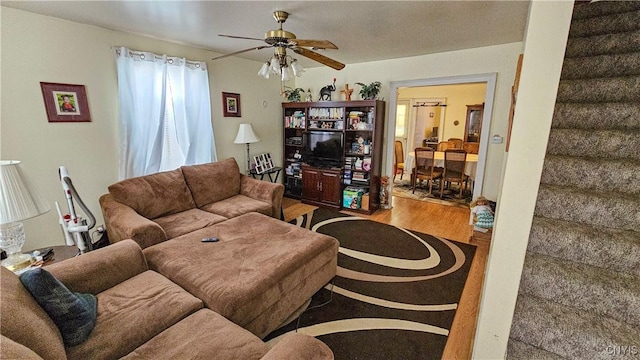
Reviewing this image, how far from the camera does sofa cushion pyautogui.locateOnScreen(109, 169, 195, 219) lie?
2.55 m

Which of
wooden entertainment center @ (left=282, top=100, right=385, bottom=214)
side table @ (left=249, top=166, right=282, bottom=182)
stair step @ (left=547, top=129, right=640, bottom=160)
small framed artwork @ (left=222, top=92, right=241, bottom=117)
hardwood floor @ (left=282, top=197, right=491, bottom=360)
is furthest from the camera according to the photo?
side table @ (left=249, top=166, right=282, bottom=182)

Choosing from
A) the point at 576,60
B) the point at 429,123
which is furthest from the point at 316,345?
the point at 429,123

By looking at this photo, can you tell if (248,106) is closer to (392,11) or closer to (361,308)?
(392,11)

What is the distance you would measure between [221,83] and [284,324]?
10.8 ft

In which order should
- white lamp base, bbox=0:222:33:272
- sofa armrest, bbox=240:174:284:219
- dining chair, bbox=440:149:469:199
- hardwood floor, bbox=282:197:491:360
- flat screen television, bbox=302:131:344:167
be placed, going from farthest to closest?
dining chair, bbox=440:149:469:199, flat screen television, bbox=302:131:344:167, sofa armrest, bbox=240:174:284:219, hardwood floor, bbox=282:197:491:360, white lamp base, bbox=0:222:33:272

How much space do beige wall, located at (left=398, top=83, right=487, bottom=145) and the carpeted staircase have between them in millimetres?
4636

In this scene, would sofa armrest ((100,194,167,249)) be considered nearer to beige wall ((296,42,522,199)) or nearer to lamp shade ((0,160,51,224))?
lamp shade ((0,160,51,224))

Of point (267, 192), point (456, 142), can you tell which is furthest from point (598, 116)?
point (456, 142)

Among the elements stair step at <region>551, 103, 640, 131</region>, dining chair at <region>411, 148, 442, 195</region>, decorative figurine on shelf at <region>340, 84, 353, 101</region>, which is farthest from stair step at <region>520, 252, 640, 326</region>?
dining chair at <region>411, 148, 442, 195</region>

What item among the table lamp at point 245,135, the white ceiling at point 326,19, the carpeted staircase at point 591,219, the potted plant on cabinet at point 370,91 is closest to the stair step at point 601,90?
the carpeted staircase at point 591,219

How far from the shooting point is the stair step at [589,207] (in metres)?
1.48

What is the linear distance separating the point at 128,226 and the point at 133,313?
1027mm

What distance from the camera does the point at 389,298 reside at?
7.22 ft

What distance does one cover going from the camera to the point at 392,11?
2.20 meters
